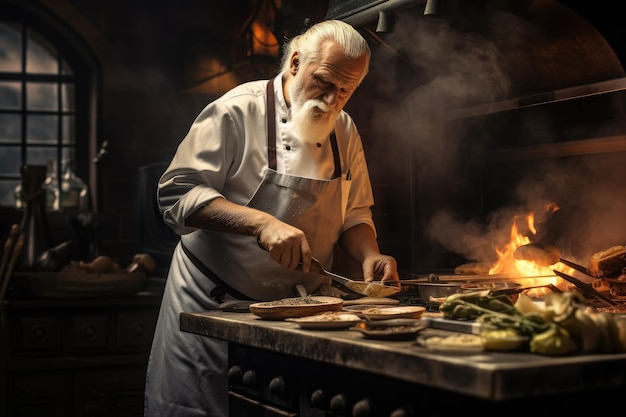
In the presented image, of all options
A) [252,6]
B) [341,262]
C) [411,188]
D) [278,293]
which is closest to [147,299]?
[341,262]

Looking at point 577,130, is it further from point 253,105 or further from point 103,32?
point 103,32

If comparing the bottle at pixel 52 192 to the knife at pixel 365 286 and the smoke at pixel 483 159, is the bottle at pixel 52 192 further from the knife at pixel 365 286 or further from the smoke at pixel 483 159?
the knife at pixel 365 286

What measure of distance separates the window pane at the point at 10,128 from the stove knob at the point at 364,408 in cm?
410

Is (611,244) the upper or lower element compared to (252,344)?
upper

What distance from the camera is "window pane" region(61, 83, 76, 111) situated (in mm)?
5508

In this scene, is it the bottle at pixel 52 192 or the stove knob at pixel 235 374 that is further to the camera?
the bottle at pixel 52 192

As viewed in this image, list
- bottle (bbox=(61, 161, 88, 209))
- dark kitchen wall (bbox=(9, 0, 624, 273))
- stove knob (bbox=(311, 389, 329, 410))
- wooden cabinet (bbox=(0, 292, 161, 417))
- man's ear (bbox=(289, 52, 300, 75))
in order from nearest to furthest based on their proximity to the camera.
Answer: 1. stove knob (bbox=(311, 389, 329, 410))
2. man's ear (bbox=(289, 52, 300, 75))
3. wooden cabinet (bbox=(0, 292, 161, 417))
4. bottle (bbox=(61, 161, 88, 209))
5. dark kitchen wall (bbox=(9, 0, 624, 273))

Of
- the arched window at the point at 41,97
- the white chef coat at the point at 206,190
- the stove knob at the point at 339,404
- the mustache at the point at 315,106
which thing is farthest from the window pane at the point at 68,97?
the stove knob at the point at 339,404

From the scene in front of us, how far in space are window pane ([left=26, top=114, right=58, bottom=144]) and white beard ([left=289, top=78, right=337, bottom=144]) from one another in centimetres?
299

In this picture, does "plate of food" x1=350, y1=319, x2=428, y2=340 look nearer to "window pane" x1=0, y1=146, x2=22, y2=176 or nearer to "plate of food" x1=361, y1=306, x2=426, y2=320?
"plate of food" x1=361, y1=306, x2=426, y2=320

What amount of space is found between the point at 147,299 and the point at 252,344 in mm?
2403

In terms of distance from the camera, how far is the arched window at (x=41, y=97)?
5375 mm

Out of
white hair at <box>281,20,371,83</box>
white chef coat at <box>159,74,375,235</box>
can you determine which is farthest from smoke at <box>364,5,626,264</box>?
white chef coat at <box>159,74,375,235</box>

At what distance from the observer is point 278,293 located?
2.90m
